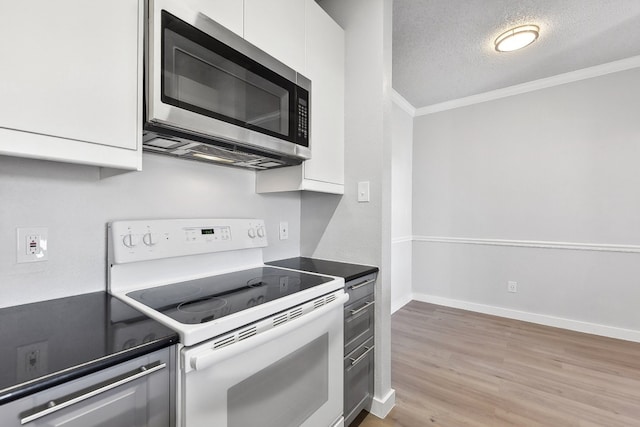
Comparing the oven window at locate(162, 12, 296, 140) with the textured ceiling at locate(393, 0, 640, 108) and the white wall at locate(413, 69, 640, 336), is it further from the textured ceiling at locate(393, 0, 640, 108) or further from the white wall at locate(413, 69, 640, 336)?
the white wall at locate(413, 69, 640, 336)

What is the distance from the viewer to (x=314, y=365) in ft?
3.95

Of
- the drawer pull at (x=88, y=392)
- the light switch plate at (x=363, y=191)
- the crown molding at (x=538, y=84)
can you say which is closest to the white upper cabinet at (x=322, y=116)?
the light switch plate at (x=363, y=191)

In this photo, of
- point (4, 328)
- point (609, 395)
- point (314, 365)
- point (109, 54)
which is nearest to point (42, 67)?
point (109, 54)

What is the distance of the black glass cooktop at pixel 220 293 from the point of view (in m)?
0.94

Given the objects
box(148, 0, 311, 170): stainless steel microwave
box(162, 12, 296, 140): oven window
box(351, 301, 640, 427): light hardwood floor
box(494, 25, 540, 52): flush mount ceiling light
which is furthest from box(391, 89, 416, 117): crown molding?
box(351, 301, 640, 427): light hardwood floor

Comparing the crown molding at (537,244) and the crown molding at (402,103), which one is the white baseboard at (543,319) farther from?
the crown molding at (402,103)

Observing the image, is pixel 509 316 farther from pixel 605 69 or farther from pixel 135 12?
pixel 135 12

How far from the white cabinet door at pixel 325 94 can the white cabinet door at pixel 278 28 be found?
69 mm

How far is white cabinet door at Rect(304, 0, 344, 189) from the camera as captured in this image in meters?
1.60

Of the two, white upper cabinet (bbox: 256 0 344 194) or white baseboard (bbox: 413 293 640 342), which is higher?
white upper cabinet (bbox: 256 0 344 194)

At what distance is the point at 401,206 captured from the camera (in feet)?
11.7

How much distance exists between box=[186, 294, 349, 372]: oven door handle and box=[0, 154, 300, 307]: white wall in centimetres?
66

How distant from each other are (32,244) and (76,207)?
0.17 m

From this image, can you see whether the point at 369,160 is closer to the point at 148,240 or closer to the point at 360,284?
the point at 360,284
